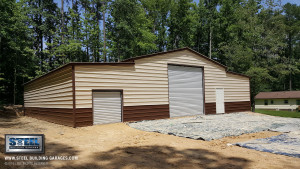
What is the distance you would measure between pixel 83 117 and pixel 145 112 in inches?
160

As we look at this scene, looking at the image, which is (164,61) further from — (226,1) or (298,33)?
(298,33)

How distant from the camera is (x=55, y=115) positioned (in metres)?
12.9

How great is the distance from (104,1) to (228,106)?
2220cm

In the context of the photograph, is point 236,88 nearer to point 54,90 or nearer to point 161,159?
point 54,90

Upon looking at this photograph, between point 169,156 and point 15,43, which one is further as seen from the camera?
point 15,43

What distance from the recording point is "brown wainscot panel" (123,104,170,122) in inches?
495

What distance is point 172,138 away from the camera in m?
7.89

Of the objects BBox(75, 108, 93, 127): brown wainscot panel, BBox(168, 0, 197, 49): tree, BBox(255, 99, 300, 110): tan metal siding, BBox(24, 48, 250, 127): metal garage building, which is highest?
BBox(168, 0, 197, 49): tree

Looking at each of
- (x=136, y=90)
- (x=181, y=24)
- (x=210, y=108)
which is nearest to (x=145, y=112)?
(x=136, y=90)

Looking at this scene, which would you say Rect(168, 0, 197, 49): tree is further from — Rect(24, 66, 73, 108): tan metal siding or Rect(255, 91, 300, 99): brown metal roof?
Rect(24, 66, 73, 108): tan metal siding

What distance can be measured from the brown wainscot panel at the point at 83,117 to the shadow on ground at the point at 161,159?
522 cm

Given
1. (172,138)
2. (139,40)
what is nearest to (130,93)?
(172,138)

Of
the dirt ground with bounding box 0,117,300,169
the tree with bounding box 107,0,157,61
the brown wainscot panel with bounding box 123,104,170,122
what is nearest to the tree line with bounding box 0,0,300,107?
the tree with bounding box 107,0,157,61

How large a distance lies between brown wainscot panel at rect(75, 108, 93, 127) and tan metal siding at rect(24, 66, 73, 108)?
59cm
